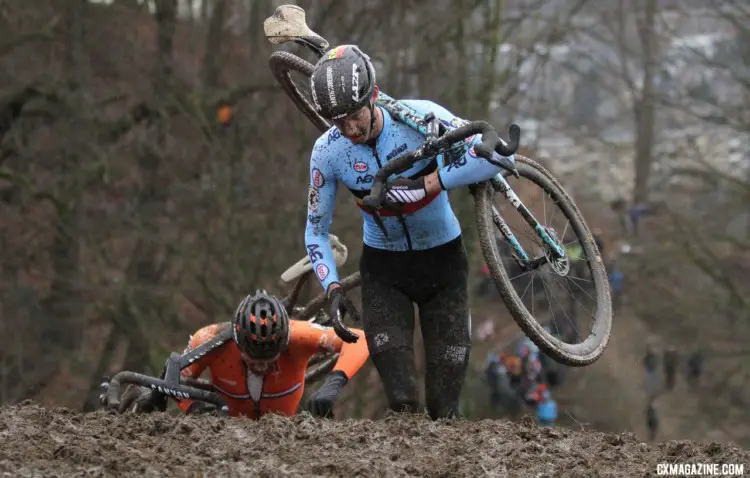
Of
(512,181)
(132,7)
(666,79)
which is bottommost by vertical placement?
(512,181)

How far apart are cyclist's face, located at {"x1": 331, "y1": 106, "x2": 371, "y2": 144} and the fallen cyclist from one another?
152 cm

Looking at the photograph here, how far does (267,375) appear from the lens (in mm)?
9008

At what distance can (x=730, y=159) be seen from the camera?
29.0 metres

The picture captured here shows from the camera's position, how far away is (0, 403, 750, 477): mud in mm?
6324

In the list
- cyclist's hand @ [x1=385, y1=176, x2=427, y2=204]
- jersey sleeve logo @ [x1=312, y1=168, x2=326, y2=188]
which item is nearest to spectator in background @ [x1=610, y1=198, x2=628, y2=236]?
jersey sleeve logo @ [x1=312, y1=168, x2=326, y2=188]

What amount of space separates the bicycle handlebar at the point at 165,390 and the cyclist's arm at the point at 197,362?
0.19m

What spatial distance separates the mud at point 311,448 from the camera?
6.32 m

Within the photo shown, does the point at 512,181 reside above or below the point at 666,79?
below

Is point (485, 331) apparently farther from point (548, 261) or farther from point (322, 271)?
point (322, 271)

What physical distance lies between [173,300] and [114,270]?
1.50 meters

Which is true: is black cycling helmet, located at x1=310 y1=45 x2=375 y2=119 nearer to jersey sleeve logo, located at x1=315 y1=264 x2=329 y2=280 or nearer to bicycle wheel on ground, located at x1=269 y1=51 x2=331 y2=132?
jersey sleeve logo, located at x1=315 y1=264 x2=329 y2=280

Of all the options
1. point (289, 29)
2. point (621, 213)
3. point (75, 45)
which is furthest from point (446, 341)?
point (621, 213)

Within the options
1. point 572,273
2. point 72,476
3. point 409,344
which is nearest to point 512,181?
point 572,273

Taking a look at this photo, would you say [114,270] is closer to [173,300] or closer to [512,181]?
[173,300]
